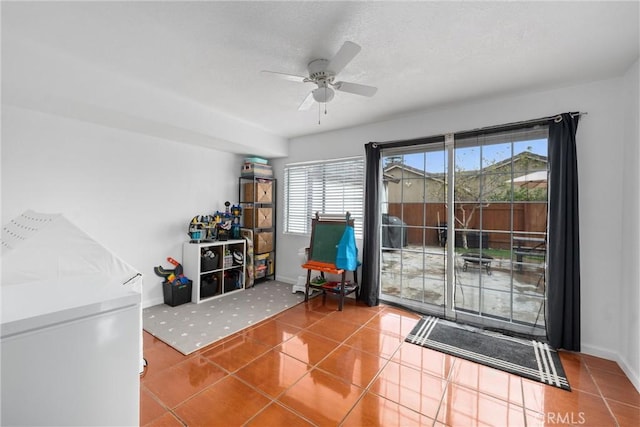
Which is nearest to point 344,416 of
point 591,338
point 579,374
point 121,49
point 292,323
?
point 292,323

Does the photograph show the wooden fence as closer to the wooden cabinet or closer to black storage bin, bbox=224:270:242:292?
the wooden cabinet

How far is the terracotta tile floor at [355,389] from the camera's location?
66.0 inches

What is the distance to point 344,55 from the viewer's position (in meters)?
1.74

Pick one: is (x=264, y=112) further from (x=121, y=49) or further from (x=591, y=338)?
(x=591, y=338)

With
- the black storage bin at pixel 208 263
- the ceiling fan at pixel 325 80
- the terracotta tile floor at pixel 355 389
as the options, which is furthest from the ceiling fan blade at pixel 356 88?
the black storage bin at pixel 208 263

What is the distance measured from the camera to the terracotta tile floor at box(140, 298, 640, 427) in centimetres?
168

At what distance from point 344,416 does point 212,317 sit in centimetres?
196

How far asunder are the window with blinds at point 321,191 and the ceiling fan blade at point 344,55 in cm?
199

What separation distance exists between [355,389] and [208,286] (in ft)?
8.11

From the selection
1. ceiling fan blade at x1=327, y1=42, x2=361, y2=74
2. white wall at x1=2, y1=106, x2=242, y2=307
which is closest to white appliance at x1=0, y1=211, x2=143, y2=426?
ceiling fan blade at x1=327, y1=42, x2=361, y2=74

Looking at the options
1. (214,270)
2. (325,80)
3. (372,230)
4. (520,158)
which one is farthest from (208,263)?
(520,158)

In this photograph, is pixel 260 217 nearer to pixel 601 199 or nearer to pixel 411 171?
pixel 411 171

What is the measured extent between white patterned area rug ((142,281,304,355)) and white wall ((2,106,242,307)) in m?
0.49

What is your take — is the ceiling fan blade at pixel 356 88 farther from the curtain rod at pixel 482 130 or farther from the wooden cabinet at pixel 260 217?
the wooden cabinet at pixel 260 217
